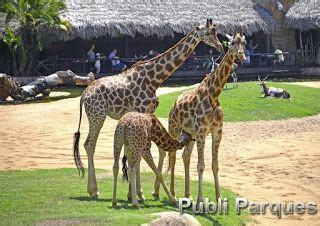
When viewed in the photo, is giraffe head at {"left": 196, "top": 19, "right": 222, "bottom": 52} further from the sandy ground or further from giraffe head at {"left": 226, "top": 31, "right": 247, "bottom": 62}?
the sandy ground

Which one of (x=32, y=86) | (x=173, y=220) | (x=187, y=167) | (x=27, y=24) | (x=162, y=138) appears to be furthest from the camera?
(x=27, y=24)

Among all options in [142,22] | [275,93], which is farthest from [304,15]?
[275,93]

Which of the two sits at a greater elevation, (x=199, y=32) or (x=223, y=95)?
(x=199, y=32)

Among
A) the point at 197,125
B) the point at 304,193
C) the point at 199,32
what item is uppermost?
the point at 199,32

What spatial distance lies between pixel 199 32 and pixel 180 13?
2013 centimetres

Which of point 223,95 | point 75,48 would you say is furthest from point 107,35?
point 223,95

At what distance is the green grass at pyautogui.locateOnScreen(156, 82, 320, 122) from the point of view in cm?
2203

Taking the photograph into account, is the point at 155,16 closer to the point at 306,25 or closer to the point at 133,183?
the point at 306,25

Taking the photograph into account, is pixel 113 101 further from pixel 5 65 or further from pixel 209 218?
pixel 5 65

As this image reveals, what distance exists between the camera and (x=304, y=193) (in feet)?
43.9

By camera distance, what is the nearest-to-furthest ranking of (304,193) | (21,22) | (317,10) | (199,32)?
(199,32) < (304,193) < (21,22) < (317,10)

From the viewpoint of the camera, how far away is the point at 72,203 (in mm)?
10945

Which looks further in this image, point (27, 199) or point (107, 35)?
point (107, 35)

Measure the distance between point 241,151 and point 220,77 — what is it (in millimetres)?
6013
